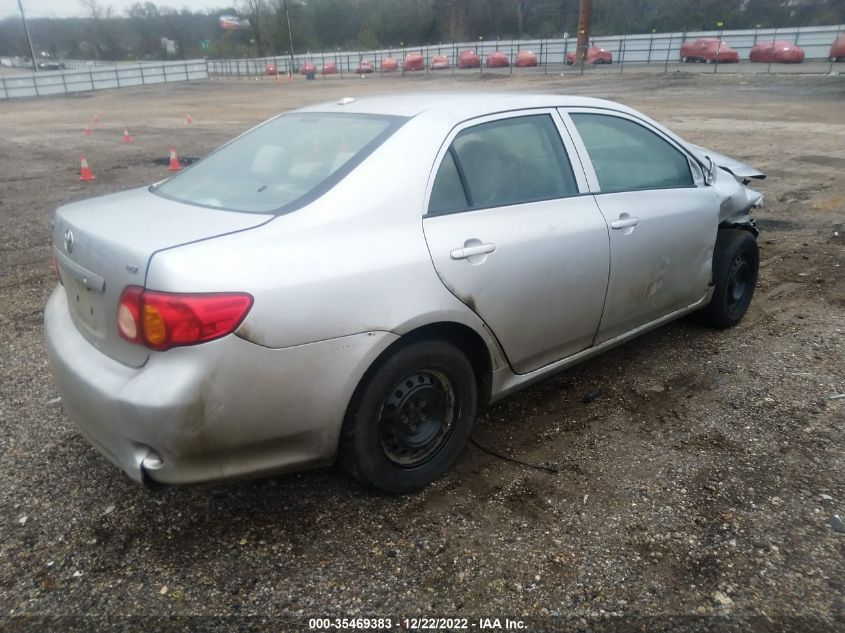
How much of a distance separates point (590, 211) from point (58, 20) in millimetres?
129428

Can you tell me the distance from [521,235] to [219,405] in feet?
4.94

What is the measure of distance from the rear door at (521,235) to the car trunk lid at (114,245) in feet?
2.68

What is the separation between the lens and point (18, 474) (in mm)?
3049

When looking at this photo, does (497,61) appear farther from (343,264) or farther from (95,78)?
(343,264)

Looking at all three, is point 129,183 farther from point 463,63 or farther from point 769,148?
point 463,63

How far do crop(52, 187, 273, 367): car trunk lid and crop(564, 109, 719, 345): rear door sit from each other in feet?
6.00

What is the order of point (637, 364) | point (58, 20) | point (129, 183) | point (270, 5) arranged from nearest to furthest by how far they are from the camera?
point (637, 364) → point (129, 183) → point (270, 5) → point (58, 20)

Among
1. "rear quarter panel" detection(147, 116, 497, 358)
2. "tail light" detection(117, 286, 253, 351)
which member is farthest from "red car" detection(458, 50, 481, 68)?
"tail light" detection(117, 286, 253, 351)

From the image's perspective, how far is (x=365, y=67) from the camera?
5481 cm

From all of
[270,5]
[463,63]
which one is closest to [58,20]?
[270,5]

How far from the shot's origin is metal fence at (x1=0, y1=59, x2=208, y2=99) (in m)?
37.1

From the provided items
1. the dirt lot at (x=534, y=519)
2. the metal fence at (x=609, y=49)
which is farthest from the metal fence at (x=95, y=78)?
the dirt lot at (x=534, y=519)

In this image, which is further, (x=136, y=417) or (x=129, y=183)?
(x=129, y=183)

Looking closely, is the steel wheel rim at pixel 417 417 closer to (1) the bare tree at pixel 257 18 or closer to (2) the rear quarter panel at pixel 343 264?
(2) the rear quarter panel at pixel 343 264
